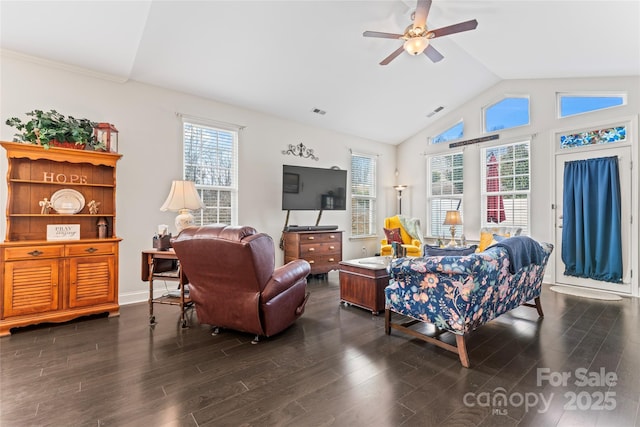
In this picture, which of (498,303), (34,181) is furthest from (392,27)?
(34,181)

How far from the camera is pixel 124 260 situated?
384 centimetres

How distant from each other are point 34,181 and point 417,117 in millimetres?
6194

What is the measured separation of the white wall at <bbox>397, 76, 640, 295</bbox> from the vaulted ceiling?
0.23 meters

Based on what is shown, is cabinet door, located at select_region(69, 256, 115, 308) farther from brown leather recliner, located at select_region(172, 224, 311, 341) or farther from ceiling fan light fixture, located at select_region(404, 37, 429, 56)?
ceiling fan light fixture, located at select_region(404, 37, 429, 56)

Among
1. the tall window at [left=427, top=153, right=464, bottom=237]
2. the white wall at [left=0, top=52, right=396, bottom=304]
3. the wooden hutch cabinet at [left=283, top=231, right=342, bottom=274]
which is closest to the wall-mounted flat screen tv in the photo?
the white wall at [left=0, top=52, right=396, bottom=304]

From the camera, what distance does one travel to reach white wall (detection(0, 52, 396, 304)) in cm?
331

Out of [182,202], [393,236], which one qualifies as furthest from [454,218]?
[182,202]

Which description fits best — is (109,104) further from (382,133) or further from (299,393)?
(382,133)

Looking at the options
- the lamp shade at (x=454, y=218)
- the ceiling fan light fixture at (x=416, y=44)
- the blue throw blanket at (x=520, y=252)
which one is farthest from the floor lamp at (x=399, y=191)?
the blue throw blanket at (x=520, y=252)

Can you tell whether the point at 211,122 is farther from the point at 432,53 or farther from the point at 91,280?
the point at 432,53

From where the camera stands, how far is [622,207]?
4.34m

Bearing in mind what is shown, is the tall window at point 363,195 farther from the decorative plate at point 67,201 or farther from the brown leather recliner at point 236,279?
the decorative plate at point 67,201

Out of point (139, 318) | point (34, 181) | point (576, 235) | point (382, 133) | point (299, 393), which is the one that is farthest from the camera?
point (382, 133)

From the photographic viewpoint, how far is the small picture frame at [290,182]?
4973mm
